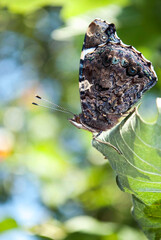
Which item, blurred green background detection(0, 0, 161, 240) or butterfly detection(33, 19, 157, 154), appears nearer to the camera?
butterfly detection(33, 19, 157, 154)

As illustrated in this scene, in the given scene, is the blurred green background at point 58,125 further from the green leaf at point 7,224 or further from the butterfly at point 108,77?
the butterfly at point 108,77

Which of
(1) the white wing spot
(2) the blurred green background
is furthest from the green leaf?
(1) the white wing spot

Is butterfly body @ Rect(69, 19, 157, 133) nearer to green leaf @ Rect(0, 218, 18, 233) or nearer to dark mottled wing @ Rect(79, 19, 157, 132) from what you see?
dark mottled wing @ Rect(79, 19, 157, 132)

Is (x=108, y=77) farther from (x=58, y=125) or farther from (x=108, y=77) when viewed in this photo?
(x=58, y=125)

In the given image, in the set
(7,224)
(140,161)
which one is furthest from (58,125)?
(140,161)

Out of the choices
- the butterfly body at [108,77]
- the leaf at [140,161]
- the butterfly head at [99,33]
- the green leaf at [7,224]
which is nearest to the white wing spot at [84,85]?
the butterfly body at [108,77]

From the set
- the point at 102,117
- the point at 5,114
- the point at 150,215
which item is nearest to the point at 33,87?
the point at 5,114

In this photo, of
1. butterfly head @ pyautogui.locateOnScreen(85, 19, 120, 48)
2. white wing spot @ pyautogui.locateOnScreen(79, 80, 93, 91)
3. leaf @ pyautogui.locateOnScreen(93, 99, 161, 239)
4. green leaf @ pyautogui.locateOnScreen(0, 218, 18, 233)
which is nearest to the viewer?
leaf @ pyautogui.locateOnScreen(93, 99, 161, 239)
